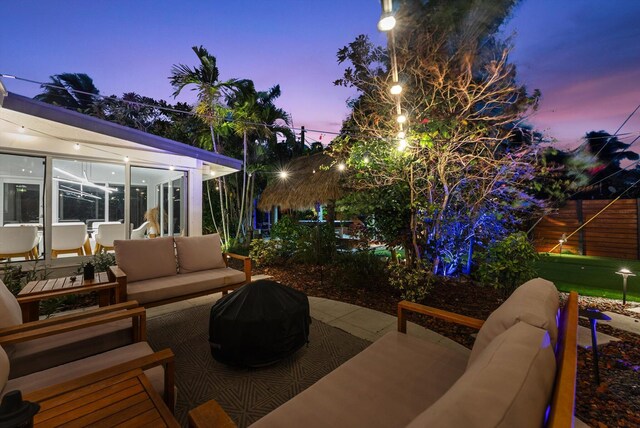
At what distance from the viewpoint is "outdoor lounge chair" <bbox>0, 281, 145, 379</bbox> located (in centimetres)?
189

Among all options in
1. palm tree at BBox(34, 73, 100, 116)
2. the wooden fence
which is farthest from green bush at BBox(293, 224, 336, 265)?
palm tree at BBox(34, 73, 100, 116)

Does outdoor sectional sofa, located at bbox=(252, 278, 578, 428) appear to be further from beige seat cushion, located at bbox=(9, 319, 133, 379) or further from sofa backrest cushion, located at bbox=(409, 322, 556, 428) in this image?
beige seat cushion, located at bbox=(9, 319, 133, 379)

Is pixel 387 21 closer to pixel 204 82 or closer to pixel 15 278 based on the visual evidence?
pixel 15 278

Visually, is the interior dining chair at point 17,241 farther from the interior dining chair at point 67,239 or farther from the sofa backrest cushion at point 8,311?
the sofa backrest cushion at point 8,311

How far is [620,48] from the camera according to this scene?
8938mm

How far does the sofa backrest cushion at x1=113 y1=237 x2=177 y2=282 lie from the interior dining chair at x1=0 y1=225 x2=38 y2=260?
325 centimetres

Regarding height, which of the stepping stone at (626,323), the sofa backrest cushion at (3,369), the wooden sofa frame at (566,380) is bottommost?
the stepping stone at (626,323)

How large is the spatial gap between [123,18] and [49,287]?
10945 mm

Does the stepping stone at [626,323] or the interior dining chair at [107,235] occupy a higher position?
the interior dining chair at [107,235]

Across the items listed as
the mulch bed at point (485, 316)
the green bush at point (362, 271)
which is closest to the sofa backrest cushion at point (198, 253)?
the mulch bed at point (485, 316)

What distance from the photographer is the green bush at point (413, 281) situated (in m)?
4.10

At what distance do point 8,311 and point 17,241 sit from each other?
15.3ft

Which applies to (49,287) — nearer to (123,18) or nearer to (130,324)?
(130,324)

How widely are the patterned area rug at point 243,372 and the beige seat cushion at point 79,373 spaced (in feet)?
1.70
